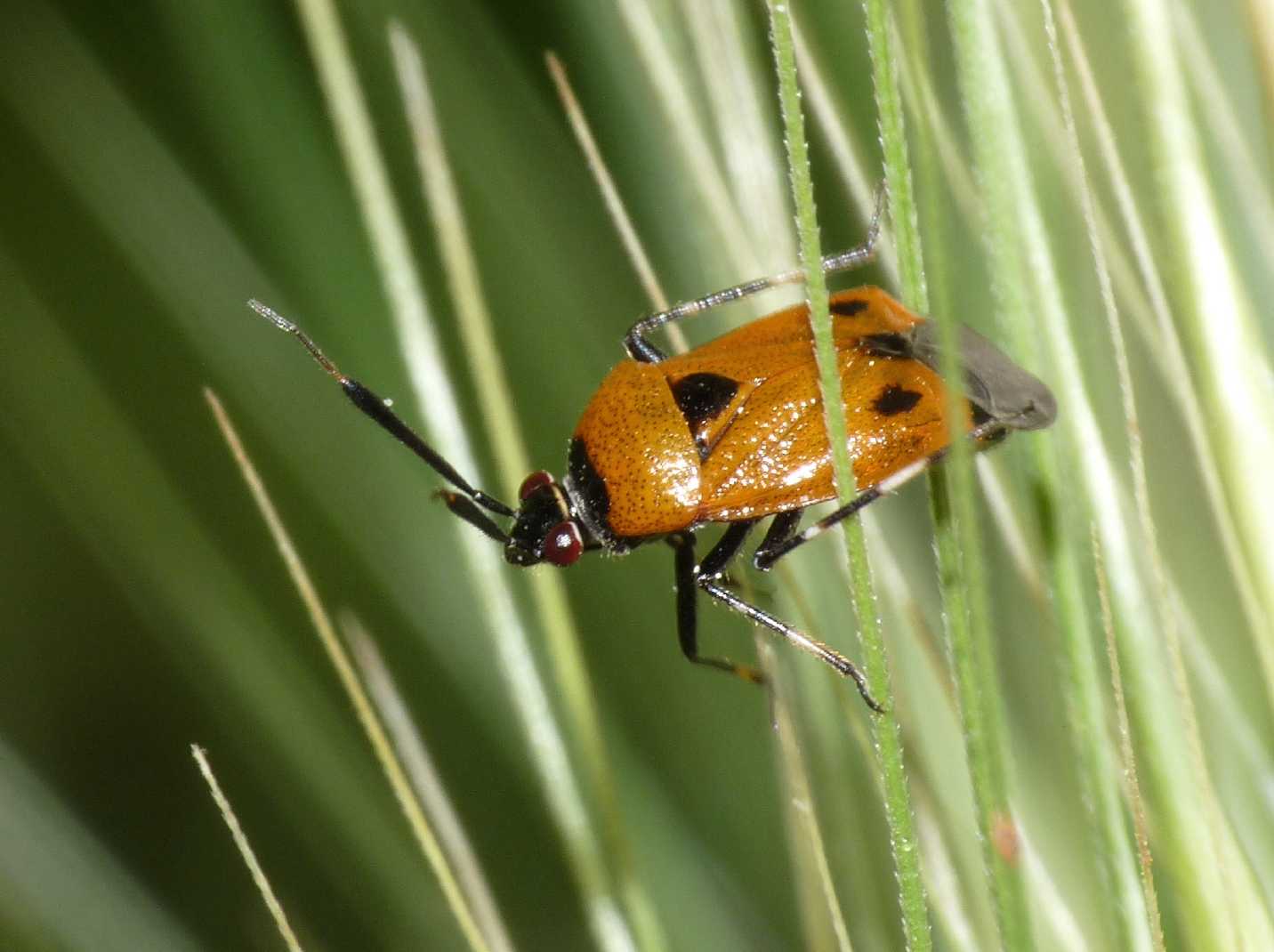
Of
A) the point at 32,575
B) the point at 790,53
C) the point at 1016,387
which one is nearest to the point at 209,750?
the point at 32,575

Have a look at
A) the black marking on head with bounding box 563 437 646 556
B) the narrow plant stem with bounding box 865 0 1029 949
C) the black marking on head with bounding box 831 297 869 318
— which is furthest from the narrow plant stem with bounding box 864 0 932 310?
the black marking on head with bounding box 563 437 646 556

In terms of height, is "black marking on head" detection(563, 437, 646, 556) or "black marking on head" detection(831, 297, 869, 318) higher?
"black marking on head" detection(831, 297, 869, 318)

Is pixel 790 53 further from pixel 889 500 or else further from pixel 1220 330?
pixel 889 500

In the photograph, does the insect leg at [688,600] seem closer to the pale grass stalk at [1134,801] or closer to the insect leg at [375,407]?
the insect leg at [375,407]

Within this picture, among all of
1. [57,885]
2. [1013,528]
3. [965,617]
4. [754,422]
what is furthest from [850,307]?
[57,885]

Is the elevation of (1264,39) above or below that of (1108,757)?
above

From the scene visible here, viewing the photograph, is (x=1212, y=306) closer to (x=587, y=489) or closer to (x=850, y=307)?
(x=850, y=307)

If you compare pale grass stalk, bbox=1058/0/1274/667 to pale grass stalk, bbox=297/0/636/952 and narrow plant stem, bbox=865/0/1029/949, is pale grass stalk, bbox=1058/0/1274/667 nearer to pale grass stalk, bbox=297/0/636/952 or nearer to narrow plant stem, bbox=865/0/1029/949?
narrow plant stem, bbox=865/0/1029/949
